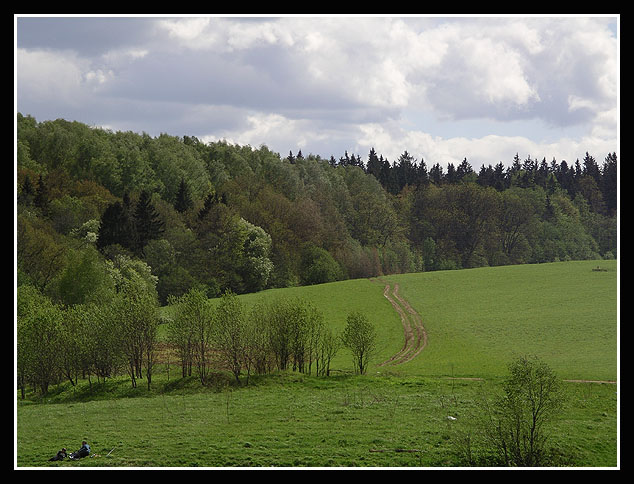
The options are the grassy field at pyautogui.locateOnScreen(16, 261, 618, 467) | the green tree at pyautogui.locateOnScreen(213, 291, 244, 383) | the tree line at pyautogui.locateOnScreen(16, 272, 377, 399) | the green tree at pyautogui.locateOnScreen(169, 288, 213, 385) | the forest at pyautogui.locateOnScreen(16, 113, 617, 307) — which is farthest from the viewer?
the forest at pyautogui.locateOnScreen(16, 113, 617, 307)

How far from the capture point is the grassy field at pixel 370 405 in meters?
27.9

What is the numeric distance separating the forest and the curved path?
64.7 feet

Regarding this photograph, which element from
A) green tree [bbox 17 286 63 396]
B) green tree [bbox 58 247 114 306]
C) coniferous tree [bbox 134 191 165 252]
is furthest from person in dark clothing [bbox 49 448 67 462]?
coniferous tree [bbox 134 191 165 252]

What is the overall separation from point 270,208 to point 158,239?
23698mm

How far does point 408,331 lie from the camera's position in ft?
215

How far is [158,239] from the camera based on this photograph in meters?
85.6

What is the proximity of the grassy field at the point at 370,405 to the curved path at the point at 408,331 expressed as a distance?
812 millimetres

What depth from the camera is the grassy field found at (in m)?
27.9

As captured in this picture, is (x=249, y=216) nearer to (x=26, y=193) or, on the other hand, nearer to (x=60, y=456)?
(x=26, y=193)

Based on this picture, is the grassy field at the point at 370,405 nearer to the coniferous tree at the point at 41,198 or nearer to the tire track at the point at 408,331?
the tire track at the point at 408,331

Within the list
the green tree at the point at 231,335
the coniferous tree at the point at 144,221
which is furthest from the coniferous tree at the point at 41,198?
the green tree at the point at 231,335

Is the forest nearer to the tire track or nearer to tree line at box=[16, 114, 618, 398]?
tree line at box=[16, 114, 618, 398]

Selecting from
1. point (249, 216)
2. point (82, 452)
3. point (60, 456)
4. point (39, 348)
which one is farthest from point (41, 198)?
point (82, 452)
